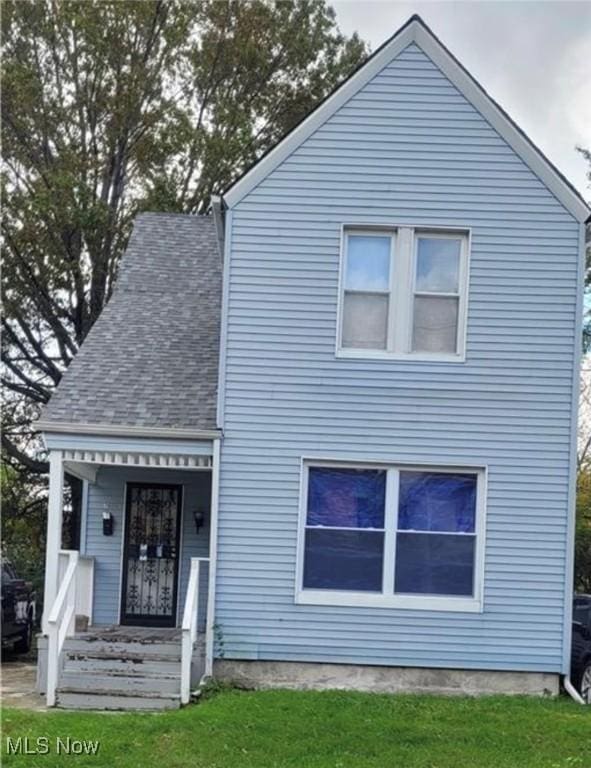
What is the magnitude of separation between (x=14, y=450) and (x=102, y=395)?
403 inches

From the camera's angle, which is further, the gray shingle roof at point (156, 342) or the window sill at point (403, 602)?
the gray shingle roof at point (156, 342)

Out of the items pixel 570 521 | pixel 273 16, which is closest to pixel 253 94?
pixel 273 16

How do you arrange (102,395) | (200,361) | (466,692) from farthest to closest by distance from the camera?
(200,361)
(102,395)
(466,692)

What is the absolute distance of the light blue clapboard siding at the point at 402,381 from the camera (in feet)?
36.1

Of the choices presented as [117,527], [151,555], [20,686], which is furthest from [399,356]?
[20,686]

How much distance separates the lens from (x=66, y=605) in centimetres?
1104

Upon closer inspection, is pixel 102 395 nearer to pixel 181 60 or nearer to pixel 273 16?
pixel 181 60

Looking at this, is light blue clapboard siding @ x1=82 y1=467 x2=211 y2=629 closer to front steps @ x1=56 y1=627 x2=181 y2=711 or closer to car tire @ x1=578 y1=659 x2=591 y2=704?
front steps @ x1=56 y1=627 x2=181 y2=711

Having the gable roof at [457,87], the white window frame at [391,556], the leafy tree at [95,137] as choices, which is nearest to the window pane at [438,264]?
the gable roof at [457,87]

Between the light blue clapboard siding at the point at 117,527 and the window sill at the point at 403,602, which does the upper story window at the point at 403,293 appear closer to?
the window sill at the point at 403,602

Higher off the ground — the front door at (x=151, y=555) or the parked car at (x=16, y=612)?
the front door at (x=151, y=555)

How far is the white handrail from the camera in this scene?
401 inches

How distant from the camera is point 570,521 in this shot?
11156 mm

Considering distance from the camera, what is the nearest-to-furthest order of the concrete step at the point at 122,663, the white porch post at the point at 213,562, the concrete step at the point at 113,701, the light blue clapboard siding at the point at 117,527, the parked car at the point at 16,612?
the concrete step at the point at 113,701 < the concrete step at the point at 122,663 < the white porch post at the point at 213,562 < the light blue clapboard siding at the point at 117,527 < the parked car at the point at 16,612
